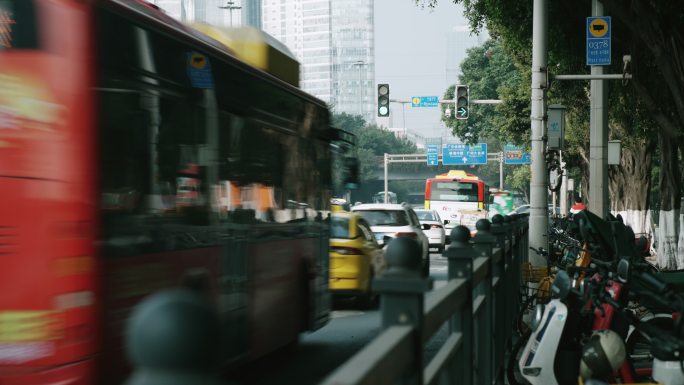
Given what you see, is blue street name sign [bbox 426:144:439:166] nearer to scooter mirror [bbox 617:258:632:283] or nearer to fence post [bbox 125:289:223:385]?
scooter mirror [bbox 617:258:632:283]

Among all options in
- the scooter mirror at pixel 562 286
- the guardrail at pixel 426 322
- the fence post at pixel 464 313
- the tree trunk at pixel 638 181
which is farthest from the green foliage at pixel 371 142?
the fence post at pixel 464 313

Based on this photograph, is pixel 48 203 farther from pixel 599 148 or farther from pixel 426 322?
pixel 599 148

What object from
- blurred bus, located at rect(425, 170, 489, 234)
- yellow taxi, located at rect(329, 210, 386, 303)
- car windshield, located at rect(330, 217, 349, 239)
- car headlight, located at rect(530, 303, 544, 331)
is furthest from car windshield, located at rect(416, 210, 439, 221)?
car headlight, located at rect(530, 303, 544, 331)

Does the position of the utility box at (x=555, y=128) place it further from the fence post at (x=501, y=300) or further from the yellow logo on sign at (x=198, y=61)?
the yellow logo on sign at (x=198, y=61)

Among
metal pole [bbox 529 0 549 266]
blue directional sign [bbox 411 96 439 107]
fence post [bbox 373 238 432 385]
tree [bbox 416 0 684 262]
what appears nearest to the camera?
fence post [bbox 373 238 432 385]

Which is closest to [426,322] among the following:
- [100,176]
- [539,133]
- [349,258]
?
[100,176]

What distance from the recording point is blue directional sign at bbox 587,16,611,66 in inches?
687

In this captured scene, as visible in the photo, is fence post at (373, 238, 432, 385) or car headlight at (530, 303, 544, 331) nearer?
fence post at (373, 238, 432, 385)

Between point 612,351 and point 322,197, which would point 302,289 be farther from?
point 612,351

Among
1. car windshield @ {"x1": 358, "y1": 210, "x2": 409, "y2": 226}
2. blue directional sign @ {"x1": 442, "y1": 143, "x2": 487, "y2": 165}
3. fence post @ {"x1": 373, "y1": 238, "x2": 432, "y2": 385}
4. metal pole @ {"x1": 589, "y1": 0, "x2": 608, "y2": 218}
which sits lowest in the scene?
car windshield @ {"x1": 358, "y1": 210, "x2": 409, "y2": 226}

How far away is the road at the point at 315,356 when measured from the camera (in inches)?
372

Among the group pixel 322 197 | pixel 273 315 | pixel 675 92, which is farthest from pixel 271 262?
pixel 675 92

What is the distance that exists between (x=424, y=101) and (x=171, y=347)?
34.3m

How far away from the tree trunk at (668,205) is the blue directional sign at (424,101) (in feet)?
35.2
